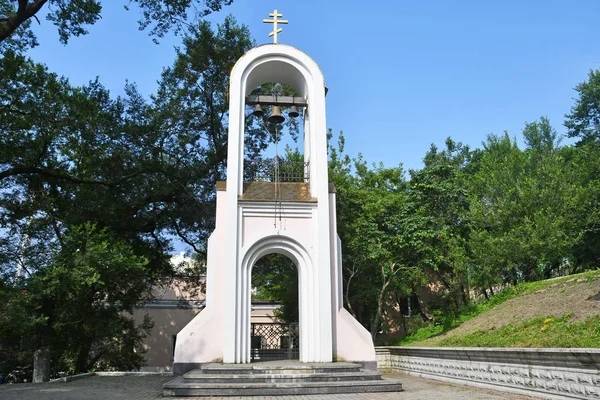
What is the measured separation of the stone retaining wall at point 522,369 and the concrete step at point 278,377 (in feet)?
7.23

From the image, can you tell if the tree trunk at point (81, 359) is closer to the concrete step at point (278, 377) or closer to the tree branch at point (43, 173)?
the tree branch at point (43, 173)

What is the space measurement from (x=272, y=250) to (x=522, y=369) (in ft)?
21.1

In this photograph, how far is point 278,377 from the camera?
9953 mm

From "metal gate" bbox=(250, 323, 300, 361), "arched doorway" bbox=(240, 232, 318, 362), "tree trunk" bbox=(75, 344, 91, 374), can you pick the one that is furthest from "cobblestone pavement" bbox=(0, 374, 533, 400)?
"tree trunk" bbox=(75, 344, 91, 374)

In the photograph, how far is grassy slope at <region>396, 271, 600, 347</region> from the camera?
10180 millimetres

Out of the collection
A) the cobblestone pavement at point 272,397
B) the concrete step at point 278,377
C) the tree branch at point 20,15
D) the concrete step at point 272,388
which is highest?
the tree branch at point 20,15

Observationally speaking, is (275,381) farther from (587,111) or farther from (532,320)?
(587,111)

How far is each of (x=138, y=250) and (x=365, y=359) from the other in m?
10.4

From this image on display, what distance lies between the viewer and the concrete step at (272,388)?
953 cm

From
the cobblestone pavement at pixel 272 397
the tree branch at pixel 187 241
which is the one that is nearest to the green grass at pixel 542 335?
the cobblestone pavement at pixel 272 397

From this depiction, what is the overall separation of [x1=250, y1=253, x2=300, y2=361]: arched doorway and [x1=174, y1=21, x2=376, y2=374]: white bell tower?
9.38ft

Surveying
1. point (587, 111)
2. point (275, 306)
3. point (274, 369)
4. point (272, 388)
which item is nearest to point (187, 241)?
point (275, 306)

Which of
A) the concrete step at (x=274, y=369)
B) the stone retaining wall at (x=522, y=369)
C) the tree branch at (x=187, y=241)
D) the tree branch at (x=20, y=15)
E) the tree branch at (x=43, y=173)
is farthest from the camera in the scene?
the tree branch at (x=187, y=241)

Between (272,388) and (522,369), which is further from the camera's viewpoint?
(272,388)
